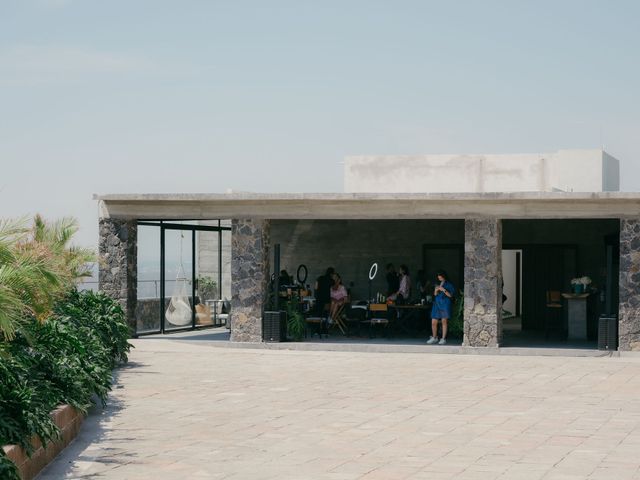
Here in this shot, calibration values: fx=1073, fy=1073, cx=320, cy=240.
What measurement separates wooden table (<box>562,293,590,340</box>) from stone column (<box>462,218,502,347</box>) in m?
2.71

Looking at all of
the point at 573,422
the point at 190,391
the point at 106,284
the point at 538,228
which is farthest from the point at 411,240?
the point at 573,422

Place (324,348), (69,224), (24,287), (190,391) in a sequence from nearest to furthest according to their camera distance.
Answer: (24,287) → (190,391) → (69,224) → (324,348)

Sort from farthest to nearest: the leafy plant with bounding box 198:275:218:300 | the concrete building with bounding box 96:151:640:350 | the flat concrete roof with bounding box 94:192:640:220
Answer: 1. the leafy plant with bounding box 198:275:218:300
2. the concrete building with bounding box 96:151:640:350
3. the flat concrete roof with bounding box 94:192:640:220

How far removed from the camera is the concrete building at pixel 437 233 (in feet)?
65.0

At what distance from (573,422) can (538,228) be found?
14177mm

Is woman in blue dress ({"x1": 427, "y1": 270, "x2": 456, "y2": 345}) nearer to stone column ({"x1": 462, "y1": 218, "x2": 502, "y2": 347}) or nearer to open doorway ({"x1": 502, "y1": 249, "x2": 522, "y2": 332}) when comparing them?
stone column ({"x1": 462, "y1": 218, "x2": 502, "y2": 347})

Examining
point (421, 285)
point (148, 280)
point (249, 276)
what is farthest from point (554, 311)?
point (148, 280)

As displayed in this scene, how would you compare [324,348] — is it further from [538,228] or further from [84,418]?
[84,418]

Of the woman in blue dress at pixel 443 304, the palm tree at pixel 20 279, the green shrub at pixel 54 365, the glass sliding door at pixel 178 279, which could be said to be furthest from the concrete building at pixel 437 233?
the palm tree at pixel 20 279

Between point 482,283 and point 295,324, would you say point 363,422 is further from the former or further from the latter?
point 295,324

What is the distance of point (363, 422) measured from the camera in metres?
11.7

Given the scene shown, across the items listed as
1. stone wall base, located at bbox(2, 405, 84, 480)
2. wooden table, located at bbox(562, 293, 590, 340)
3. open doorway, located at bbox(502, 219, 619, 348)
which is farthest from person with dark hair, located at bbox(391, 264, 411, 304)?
stone wall base, located at bbox(2, 405, 84, 480)

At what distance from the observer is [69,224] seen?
1852 cm

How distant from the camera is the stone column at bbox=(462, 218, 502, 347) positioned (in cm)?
2034
